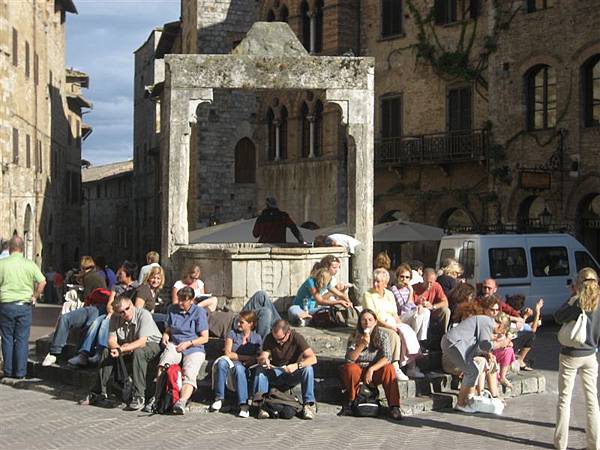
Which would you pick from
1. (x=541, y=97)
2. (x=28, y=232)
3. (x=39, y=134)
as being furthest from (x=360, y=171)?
(x=39, y=134)

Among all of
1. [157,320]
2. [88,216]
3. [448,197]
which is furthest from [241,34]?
[88,216]

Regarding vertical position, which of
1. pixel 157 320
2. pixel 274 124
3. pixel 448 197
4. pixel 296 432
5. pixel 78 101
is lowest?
pixel 296 432

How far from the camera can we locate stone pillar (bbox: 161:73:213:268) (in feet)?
43.3

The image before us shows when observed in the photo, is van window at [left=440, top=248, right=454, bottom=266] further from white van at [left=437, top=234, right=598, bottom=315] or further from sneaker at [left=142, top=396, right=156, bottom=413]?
sneaker at [left=142, top=396, right=156, bottom=413]

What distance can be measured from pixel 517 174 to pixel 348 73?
13826 mm

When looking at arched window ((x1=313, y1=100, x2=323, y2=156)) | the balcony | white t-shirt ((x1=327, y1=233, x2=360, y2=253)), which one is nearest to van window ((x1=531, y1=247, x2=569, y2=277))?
the balcony

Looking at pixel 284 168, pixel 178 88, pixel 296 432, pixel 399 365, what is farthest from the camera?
pixel 284 168

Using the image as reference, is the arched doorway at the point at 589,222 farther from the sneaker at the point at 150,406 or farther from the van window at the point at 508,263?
the sneaker at the point at 150,406

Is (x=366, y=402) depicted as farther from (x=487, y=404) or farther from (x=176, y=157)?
(x=176, y=157)

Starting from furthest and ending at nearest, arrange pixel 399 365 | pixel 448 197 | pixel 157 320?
pixel 448 197, pixel 157 320, pixel 399 365

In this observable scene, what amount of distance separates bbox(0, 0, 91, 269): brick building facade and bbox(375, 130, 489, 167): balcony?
11965 mm

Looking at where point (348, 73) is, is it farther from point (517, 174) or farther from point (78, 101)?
point (78, 101)

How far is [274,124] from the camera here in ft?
113

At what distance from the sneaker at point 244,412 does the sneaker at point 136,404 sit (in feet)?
3.91
